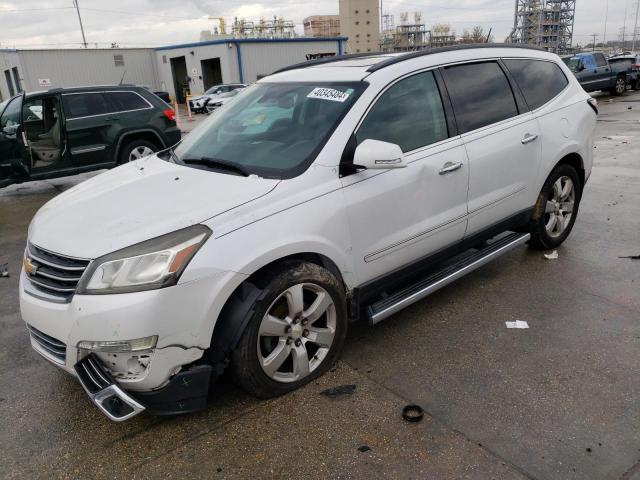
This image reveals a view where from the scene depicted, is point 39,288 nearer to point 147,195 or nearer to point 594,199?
point 147,195

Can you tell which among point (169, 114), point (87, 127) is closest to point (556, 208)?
point (169, 114)

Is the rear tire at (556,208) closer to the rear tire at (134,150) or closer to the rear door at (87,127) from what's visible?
the rear tire at (134,150)

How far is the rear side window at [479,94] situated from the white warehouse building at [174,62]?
124ft

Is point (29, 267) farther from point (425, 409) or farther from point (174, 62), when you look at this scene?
point (174, 62)

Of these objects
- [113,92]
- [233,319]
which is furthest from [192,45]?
[233,319]

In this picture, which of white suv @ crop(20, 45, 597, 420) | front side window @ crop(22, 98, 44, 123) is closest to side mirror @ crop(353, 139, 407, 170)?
white suv @ crop(20, 45, 597, 420)

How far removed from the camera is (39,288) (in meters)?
2.74

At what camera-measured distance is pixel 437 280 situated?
3625mm

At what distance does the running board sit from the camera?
10.7ft

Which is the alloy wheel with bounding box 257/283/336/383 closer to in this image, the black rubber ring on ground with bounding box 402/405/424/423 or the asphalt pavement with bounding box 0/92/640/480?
the asphalt pavement with bounding box 0/92/640/480

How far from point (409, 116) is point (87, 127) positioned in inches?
268

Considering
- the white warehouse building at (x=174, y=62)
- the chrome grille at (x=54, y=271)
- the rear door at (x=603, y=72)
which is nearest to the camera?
the chrome grille at (x=54, y=271)

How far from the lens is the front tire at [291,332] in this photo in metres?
2.71

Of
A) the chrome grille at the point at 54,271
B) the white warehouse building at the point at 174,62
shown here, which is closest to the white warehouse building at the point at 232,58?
the white warehouse building at the point at 174,62
